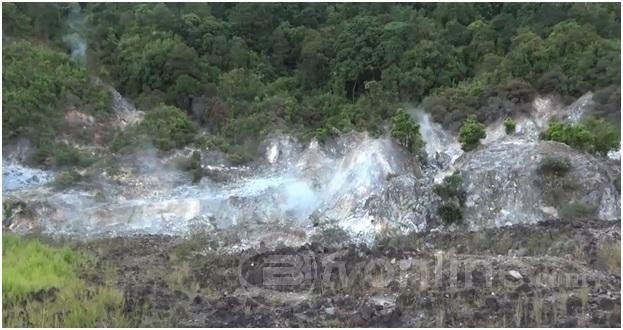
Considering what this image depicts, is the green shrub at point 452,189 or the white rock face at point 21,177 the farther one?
the white rock face at point 21,177

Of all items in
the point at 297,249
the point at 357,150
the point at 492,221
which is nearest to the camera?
Answer: the point at 297,249

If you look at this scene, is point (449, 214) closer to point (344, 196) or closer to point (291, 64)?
point (344, 196)

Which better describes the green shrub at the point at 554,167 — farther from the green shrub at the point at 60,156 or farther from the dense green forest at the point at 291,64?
the green shrub at the point at 60,156

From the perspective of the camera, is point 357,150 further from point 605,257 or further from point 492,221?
point 605,257

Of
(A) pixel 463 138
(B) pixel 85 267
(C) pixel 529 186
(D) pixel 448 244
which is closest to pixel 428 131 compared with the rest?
(A) pixel 463 138

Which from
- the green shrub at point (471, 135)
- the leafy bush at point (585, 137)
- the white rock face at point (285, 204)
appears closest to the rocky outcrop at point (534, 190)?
the leafy bush at point (585, 137)

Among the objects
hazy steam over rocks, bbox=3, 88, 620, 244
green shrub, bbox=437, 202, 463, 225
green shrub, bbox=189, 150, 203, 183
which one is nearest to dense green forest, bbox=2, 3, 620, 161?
green shrub, bbox=189, 150, 203, 183

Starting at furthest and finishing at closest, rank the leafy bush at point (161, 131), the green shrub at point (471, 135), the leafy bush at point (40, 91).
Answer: the leafy bush at point (40, 91), the leafy bush at point (161, 131), the green shrub at point (471, 135)
